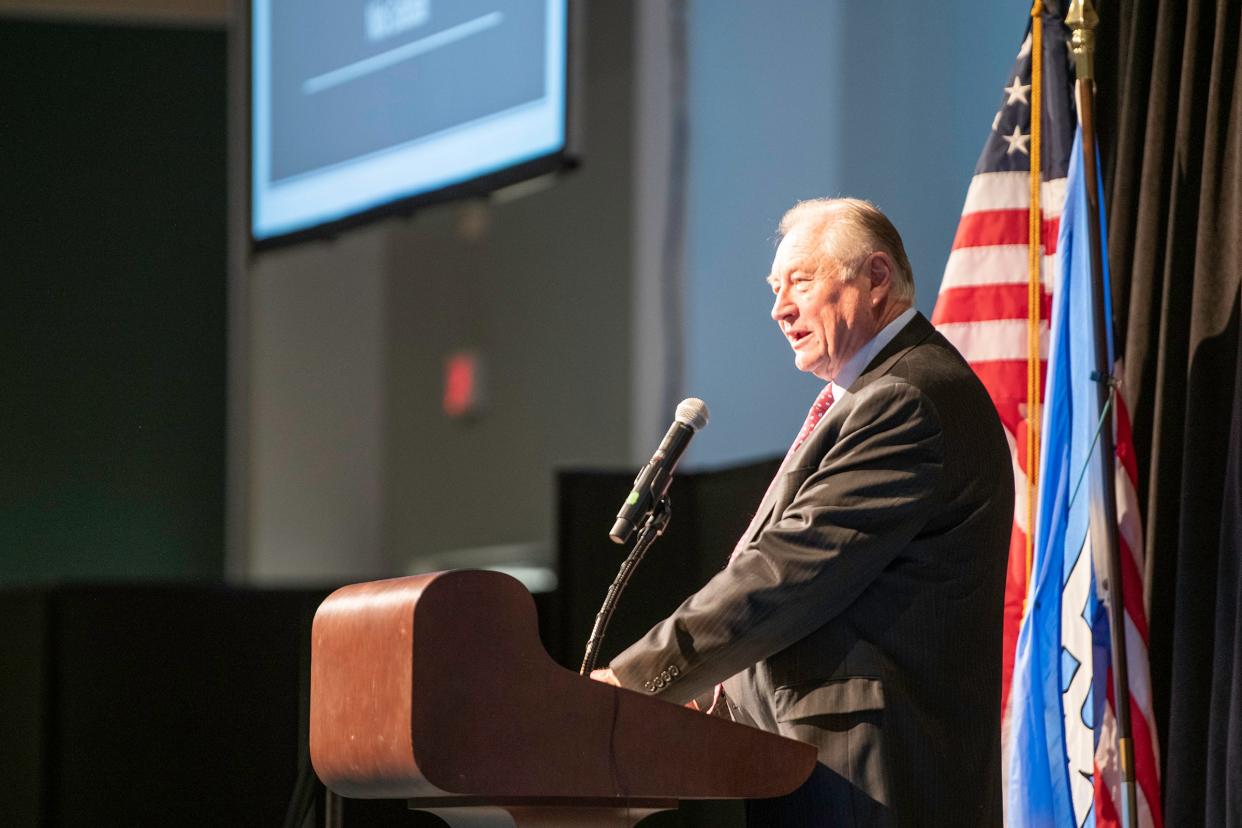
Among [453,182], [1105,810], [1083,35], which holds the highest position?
[1083,35]

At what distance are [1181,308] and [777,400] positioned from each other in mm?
1696

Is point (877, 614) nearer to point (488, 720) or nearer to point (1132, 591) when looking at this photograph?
point (488, 720)

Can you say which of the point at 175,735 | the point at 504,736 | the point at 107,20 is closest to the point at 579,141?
the point at 175,735

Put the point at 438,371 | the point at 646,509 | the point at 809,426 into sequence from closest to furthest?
the point at 646,509 < the point at 809,426 < the point at 438,371

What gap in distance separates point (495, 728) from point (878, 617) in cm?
63

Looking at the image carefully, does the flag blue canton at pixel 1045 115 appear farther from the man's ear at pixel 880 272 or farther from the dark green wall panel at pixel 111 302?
the dark green wall panel at pixel 111 302

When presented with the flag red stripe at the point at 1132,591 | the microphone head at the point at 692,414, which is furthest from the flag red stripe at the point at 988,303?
the microphone head at the point at 692,414

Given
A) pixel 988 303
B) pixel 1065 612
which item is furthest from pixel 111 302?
pixel 1065 612

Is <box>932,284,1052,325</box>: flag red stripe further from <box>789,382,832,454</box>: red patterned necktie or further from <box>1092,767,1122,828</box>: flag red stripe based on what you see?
<box>1092,767,1122,828</box>: flag red stripe

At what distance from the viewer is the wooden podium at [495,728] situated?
6.15 ft

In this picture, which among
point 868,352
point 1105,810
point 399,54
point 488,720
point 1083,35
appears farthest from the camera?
point 399,54

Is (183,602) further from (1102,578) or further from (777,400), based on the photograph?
(1102,578)

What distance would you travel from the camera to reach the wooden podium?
73.9 inches

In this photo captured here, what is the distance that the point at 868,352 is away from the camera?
8.27 feet
